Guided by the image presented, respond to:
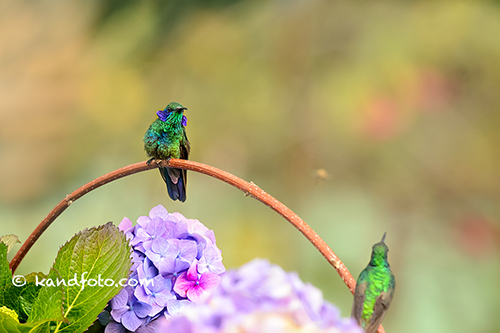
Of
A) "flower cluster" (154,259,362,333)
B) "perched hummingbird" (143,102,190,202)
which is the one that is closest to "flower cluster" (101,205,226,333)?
"perched hummingbird" (143,102,190,202)

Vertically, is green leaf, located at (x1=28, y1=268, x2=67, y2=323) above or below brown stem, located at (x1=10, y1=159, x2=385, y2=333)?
below

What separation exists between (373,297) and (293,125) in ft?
3.46

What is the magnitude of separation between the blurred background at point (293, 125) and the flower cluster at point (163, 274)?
810 millimetres

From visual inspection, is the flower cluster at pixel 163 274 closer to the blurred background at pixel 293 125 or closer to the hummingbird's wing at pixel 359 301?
the hummingbird's wing at pixel 359 301

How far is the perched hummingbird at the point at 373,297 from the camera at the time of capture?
0.36 m

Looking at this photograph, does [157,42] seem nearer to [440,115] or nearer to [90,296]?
[440,115]

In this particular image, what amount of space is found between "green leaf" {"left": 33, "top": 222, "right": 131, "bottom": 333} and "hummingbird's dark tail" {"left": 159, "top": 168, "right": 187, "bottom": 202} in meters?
0.22

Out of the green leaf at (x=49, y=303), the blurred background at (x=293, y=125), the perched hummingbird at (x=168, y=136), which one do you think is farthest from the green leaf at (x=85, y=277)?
the blurred background at (x=293, y=125)

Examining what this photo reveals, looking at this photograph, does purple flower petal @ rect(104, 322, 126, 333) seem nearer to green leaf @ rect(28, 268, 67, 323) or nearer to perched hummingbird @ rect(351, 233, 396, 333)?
green leaf @ rect(28, 268, 67, 323)

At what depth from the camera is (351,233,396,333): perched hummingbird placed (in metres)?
0.36

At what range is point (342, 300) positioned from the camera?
1.38 metres

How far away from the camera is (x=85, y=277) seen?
1.61 feet

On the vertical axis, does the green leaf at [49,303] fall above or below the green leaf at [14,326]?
above

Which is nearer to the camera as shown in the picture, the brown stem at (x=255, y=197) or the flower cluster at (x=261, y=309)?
the flower cluster at (x=261, y=309)
